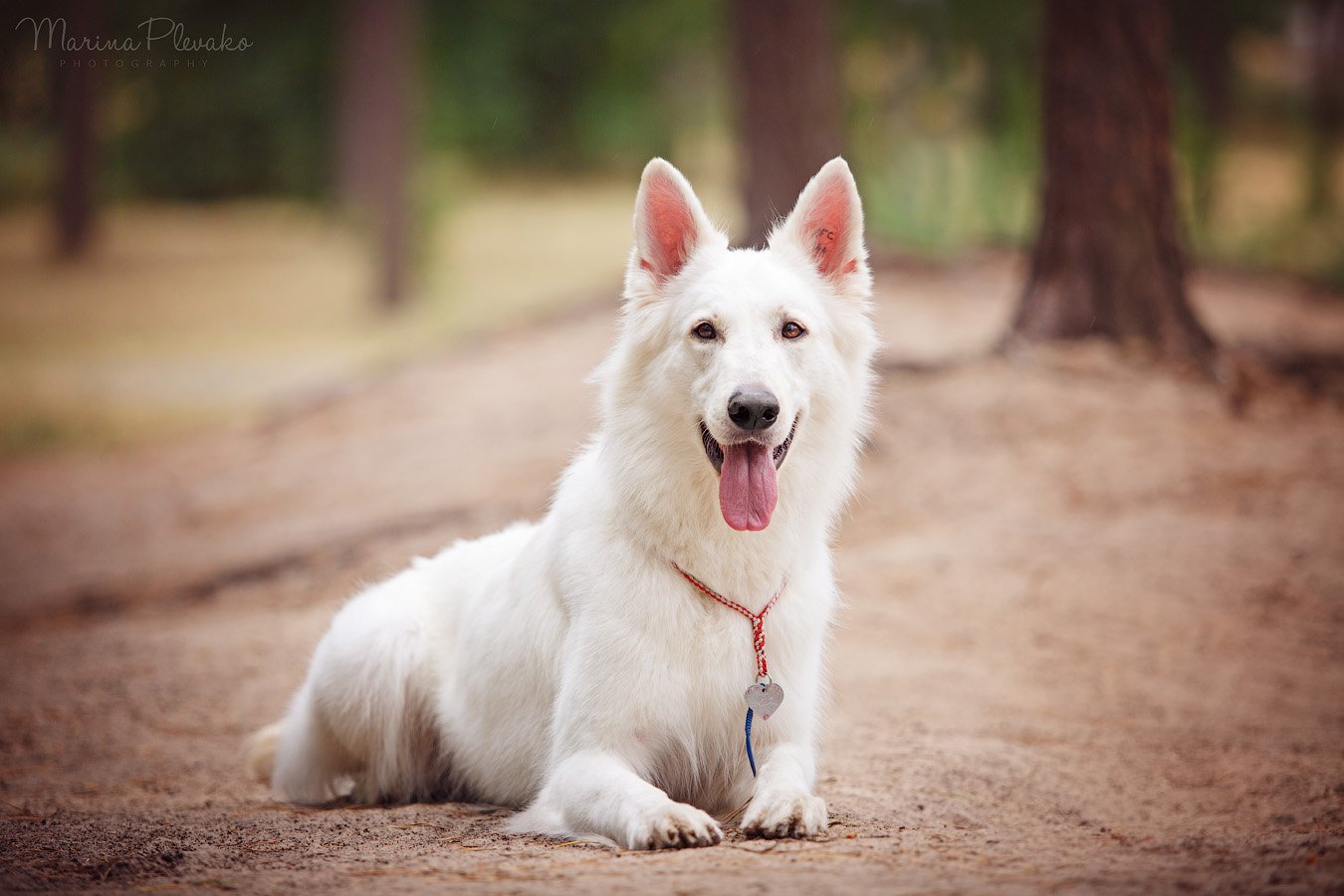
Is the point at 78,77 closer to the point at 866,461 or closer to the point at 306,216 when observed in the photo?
the point at 306,216

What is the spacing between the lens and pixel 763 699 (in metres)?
3.94

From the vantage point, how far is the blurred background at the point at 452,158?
16344mm

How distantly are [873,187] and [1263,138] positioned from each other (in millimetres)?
19168

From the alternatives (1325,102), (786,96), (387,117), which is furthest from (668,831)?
(1325,102)

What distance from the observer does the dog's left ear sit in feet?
14.2

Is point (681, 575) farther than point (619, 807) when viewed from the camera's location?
Yes

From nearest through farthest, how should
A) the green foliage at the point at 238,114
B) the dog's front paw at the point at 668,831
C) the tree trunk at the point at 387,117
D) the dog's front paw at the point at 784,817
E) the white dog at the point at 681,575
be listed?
the dog's front paw at the point at 668,831 → the dog's front paw at the point at 784,817 → the white dog at the point at 681,575 → the tree trunk at the point at 387,117 → the green foliage at the point at 238,114

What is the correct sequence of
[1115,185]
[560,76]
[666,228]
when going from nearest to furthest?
[666,228]
[1115,185]
[560,76]

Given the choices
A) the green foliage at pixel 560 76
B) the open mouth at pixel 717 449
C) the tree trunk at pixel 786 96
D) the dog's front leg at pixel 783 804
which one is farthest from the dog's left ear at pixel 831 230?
the green foliage at pixel 560 76

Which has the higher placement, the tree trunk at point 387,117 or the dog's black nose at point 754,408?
the tree trunk at point 387,117

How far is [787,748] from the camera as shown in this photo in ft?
13.1

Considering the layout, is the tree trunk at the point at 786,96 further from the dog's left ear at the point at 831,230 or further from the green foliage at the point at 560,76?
the green foliage at the point at 560,76

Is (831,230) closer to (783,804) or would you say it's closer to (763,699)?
(763,699)

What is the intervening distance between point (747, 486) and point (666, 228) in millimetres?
990
